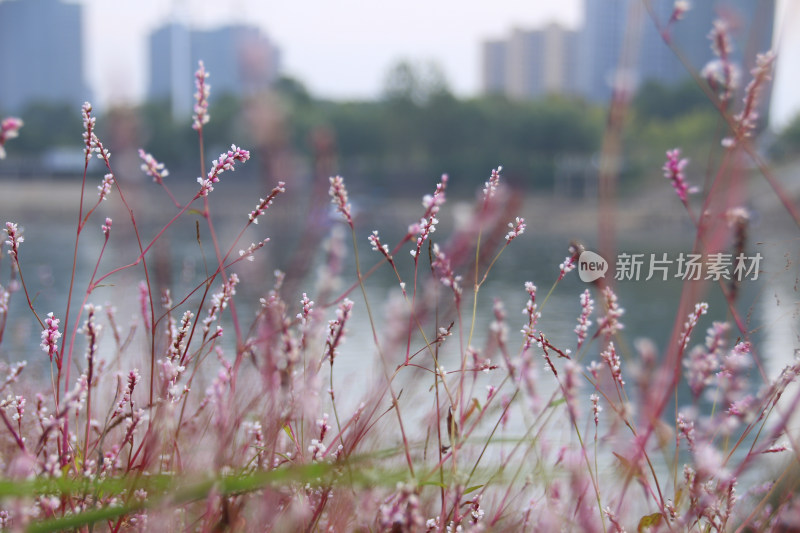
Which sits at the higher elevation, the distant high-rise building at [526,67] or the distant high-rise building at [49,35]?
the distant high-rise building at [49,35]

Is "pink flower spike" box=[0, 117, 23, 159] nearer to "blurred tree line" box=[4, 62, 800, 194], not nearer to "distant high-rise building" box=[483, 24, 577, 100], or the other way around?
"blurred tree line" box=[4, 62, 800, 194]

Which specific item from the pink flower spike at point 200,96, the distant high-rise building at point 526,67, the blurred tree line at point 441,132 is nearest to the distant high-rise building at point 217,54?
the pink flower spike at point 200,96

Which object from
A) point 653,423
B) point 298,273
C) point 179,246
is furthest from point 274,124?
point 179,246

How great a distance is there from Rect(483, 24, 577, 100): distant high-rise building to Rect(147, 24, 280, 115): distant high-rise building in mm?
63762

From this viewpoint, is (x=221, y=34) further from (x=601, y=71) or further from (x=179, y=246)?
(x=601, y=71)

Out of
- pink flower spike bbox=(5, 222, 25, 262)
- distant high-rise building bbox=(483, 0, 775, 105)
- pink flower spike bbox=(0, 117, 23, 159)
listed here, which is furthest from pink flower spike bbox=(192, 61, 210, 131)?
distant high-rise building bbox=(483, 0, 775, 105)

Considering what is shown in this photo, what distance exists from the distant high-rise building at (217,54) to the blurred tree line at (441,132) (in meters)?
49.3

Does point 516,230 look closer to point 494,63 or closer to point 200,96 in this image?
point 200,96

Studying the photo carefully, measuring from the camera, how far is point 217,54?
215 centimetres

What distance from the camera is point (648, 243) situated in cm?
3447

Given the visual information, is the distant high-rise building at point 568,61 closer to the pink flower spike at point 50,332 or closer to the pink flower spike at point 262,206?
the pink flower spike at point 262,206

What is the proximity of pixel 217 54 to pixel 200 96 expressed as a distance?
0.64 metres

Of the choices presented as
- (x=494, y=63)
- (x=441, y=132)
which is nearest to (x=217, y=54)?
(x=441, y=132)

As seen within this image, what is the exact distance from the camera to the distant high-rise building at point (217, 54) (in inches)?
34.9
